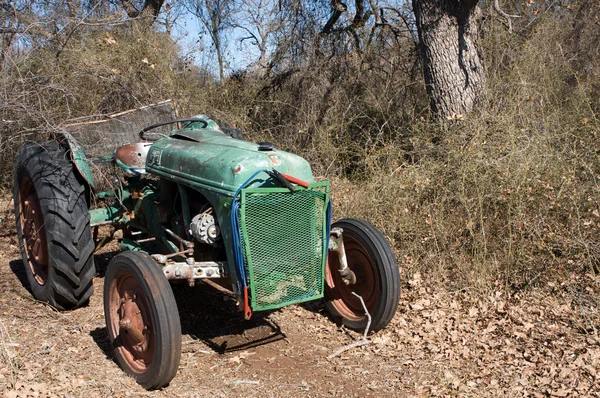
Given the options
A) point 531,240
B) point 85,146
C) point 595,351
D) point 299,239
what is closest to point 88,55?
point 85,146

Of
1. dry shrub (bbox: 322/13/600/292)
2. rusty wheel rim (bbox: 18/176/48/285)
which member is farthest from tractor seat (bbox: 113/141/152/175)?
dry shrub (bbox: 322/13/600/292)

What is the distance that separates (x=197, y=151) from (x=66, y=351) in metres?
1.53

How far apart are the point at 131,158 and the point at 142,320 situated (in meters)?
1.74

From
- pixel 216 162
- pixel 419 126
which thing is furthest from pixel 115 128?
pixel 419 126

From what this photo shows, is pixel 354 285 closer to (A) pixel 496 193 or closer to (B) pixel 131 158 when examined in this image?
(A) pixel 496 193

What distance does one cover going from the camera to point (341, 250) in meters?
3.88

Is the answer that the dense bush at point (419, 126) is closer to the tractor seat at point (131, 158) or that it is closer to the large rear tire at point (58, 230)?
the large rear tire at point (58, 230)

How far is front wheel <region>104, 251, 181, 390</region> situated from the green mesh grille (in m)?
0.50

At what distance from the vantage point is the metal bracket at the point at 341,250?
3.83 m

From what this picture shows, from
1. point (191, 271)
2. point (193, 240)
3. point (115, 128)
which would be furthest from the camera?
point (115, 128)

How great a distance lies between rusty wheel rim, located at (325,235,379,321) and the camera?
4039 millimetres

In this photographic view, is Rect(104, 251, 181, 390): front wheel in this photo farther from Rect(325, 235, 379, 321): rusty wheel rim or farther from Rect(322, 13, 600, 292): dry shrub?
Rect(322, 13, 600, 292): dry shrub

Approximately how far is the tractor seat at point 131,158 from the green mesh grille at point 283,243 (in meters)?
1.67

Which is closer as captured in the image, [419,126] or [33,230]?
[33,230]
